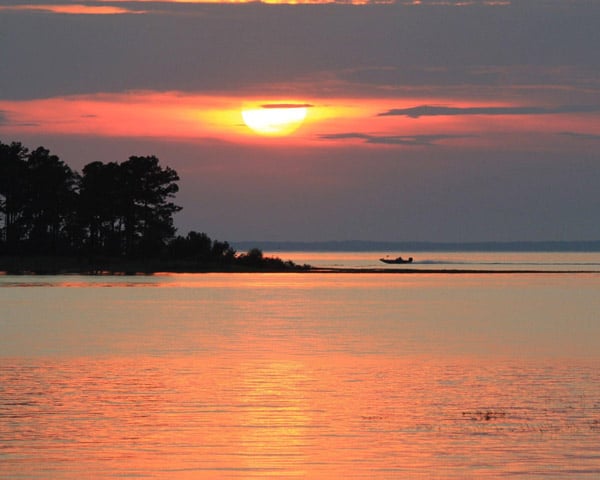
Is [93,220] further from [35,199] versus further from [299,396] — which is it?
[299,396]

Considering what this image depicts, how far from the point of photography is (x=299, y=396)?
36.7m

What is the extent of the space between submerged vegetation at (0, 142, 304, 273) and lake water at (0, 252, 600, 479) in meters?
88.1

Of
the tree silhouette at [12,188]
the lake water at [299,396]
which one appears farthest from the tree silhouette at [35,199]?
the lake water at [299,396]

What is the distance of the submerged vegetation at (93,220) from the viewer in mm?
168000

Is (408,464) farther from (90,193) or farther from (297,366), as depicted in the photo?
(90,193)

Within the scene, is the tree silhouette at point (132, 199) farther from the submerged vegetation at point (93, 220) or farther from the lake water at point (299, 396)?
the lake water at point (299, 396)

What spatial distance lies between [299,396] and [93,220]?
449 feet

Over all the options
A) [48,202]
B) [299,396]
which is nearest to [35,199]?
[48,202]

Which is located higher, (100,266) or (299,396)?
(100,266)

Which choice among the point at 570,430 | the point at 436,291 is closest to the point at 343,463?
the point at 570,430

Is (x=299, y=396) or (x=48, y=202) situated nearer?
(x=299, y=396)

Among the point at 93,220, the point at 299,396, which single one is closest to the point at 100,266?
the point at 93,220

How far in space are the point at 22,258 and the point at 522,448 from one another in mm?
154255

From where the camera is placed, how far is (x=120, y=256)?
575 ft
